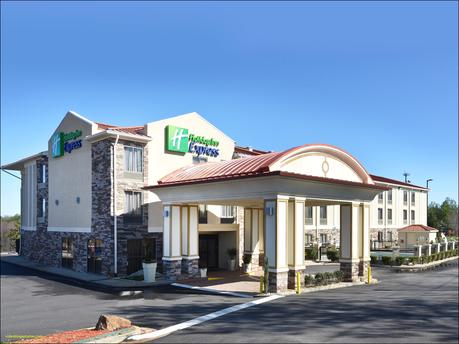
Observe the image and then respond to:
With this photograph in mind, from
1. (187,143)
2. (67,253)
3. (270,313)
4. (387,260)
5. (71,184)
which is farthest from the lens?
(387,260)

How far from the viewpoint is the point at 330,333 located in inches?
499

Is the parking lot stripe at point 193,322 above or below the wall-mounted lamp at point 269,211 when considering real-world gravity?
below

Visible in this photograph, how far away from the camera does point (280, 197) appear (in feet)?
65.3

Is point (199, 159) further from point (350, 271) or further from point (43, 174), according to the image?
point (43, 174)

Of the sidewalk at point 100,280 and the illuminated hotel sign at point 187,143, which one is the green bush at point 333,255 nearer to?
the illuminated hotel sign at point 187,143

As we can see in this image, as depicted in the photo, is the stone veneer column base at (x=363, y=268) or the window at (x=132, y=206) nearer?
the stone veneer column base at (x=363, y=268)

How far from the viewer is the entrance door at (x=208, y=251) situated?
3198cm

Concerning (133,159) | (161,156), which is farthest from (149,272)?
(161,156)

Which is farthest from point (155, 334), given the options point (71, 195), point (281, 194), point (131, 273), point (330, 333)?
point (71, 195)

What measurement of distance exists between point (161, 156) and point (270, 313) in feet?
53.8

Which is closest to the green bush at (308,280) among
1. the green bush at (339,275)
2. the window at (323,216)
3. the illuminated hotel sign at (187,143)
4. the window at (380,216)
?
the green bush at (339,275)

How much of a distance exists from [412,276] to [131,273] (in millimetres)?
19198

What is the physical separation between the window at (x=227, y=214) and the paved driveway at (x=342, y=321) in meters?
12.0

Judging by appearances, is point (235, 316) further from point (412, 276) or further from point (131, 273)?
point (412, 276)
